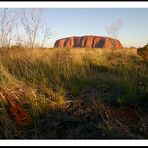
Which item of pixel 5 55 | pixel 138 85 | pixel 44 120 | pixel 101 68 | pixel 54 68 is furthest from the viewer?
pixel 101 68

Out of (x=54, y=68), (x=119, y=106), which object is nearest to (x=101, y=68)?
(x=54, y=68)

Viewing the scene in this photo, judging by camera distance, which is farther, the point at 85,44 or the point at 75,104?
the point at 85,44

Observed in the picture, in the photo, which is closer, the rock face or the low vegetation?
the low vegetation

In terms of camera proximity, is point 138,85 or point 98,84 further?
point 98,84

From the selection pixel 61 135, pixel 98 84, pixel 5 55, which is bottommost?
pixel 61 135

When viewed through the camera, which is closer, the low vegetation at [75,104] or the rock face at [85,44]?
the low vegetation at [75,104]

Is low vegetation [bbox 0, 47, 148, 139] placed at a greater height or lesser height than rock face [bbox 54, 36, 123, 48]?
lesser

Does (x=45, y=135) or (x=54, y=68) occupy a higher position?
(x=54, y=68)

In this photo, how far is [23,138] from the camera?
113 inches

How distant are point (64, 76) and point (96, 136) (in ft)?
6.38

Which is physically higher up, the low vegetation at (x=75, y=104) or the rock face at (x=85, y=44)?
the rock face at (x=85, y=44)

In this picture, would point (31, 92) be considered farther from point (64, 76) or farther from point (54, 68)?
point (54, 68)

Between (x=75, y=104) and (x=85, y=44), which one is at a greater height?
(x=85, y=44)

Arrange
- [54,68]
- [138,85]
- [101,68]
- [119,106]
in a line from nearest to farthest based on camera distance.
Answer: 1. [119,106]
2. [138,85]
3. [54,68]
4. [101,68]
